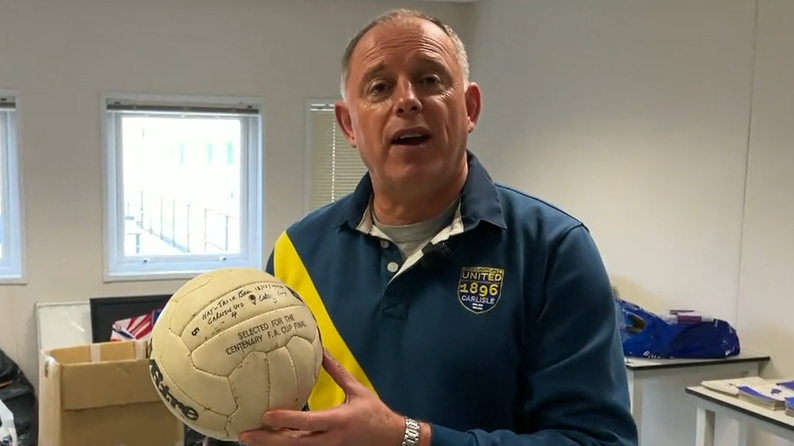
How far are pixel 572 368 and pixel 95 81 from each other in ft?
13.0

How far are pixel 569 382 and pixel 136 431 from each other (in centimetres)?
263

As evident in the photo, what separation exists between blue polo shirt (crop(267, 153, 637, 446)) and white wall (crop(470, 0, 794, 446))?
6.59ft

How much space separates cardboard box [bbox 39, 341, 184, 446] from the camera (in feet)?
10.00

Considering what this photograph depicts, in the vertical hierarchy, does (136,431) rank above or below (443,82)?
below

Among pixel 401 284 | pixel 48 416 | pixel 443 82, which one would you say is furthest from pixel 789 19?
pixel 48 416

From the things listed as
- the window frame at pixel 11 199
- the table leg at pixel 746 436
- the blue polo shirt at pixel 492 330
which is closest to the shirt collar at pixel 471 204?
the blue polo shirt at pixel 492 330

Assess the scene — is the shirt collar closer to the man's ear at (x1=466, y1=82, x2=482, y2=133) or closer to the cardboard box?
the man's ear at (x1=466, y1=82, x2=482, y2=133)

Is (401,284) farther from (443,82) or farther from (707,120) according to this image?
(707,120)

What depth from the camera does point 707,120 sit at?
3.16m

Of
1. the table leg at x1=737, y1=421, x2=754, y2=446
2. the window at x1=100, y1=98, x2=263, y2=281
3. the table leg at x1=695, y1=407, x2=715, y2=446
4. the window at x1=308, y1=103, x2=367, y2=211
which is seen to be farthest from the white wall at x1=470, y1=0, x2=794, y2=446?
the window at x1=100, y1=98, x2=263, y2=281

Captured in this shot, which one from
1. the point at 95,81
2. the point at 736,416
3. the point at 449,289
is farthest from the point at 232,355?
the point at 95,81

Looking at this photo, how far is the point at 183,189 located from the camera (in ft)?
15.9

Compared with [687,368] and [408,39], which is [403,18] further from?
[687,368]

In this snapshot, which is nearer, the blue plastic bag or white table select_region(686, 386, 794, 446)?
white table select_region(686, 386, 794, 446)
